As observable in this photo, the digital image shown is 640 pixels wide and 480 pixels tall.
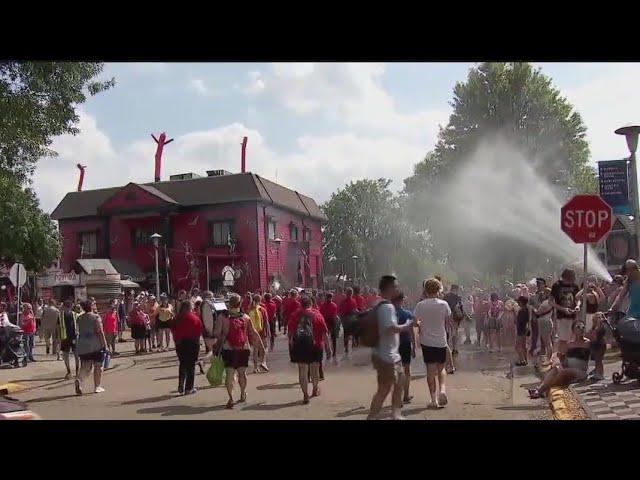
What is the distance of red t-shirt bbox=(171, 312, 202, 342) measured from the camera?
11.0m

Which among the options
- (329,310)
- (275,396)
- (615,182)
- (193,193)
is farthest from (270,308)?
(193,193)

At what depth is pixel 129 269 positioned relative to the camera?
2880 centimetres

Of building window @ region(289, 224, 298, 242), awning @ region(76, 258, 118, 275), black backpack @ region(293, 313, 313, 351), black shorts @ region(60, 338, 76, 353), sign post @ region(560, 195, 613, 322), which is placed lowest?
black shorts @ region(60, 338, 76, 353)

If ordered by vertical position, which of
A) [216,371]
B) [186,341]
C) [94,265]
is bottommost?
[216,371]

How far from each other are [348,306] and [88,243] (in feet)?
62.2

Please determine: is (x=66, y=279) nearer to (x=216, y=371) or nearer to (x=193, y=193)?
(x=193, y=193)

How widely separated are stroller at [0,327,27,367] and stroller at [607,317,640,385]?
43.5 feet

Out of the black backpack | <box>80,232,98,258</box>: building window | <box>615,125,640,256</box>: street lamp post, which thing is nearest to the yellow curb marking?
the black backpack

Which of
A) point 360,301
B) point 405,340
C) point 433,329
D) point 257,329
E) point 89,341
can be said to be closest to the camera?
point 433,329

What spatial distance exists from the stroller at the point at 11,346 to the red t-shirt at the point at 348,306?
781 cm

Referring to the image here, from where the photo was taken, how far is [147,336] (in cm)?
1880

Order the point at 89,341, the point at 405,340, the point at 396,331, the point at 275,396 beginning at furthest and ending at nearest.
Result: 1. the point at 89,341
2. the point at 275,396
3. the point at 405,340
4. the point at 396,331

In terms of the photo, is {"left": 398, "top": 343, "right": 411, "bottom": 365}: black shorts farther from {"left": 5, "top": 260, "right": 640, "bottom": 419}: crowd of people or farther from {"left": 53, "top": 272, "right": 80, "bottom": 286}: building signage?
{"left": 53, "top": 272, "right": 80, "bottom": 286}: building signage
